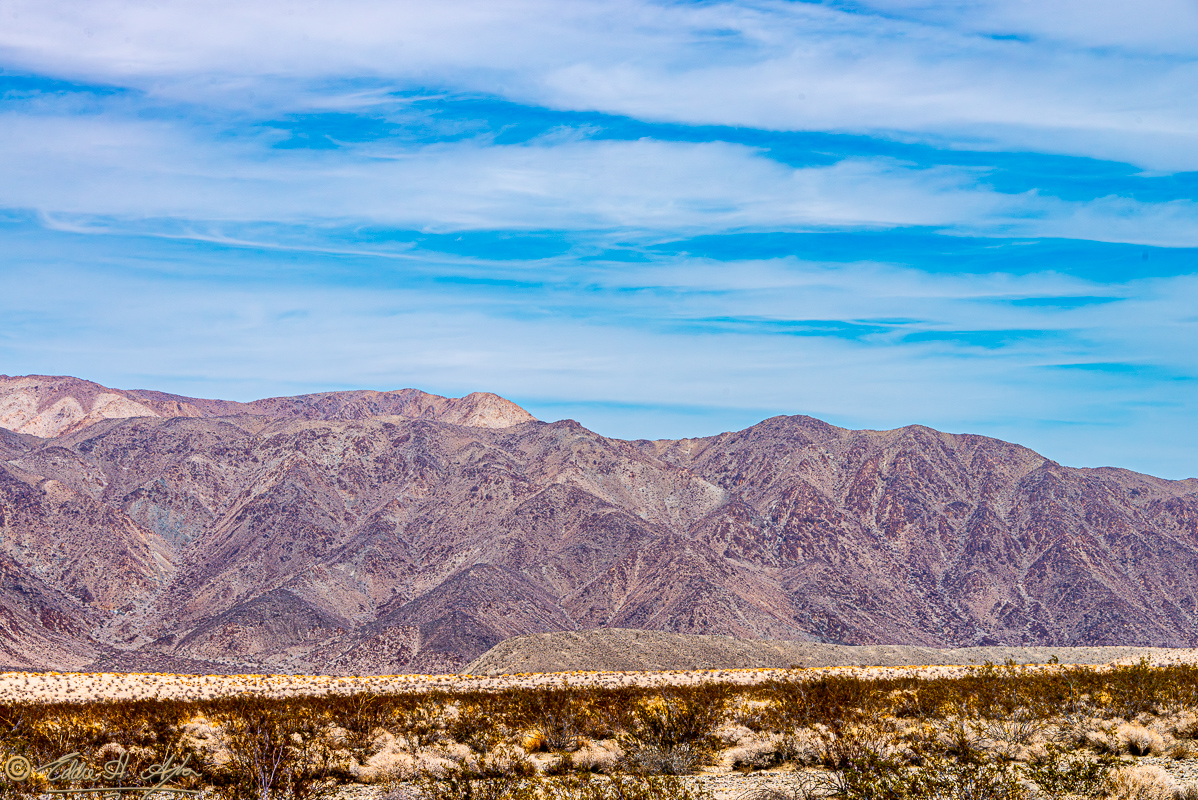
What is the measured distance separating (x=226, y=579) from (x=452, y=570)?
28.2 m

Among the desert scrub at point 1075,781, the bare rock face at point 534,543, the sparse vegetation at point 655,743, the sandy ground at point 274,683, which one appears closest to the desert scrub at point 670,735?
the sparse vegetation at point 655,743

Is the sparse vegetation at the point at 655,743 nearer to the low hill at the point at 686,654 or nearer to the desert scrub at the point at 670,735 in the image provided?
the desert scrub at the point at 670,735

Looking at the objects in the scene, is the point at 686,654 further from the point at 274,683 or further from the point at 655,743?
the point at 655,743

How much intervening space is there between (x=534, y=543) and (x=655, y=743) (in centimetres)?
10337

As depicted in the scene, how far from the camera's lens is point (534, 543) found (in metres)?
123

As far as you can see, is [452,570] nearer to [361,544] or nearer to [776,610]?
[361,544]

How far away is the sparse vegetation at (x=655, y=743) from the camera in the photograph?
14945mm

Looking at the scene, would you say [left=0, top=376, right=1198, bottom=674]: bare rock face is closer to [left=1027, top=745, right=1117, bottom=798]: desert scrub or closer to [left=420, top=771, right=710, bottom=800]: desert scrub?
[left=420, top=771, right=710, bottom=800]: desert scrub

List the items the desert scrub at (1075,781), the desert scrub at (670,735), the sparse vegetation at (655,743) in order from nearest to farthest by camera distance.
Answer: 1. the desert scrub at (1075,781)
2. the sparse vegetation at (655,743)
3. the desert scrub at (670,735)

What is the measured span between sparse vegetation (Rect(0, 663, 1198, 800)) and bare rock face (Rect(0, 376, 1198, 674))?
2632 inches

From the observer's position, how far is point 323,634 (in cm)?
9919

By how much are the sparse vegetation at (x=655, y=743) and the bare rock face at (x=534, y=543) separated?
2632 inches

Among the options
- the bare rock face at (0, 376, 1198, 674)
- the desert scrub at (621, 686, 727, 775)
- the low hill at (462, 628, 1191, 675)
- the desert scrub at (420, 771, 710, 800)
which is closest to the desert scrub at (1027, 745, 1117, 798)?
the desert scrub at (420, 771, 710, 800)

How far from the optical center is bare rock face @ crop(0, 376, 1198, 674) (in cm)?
9894
